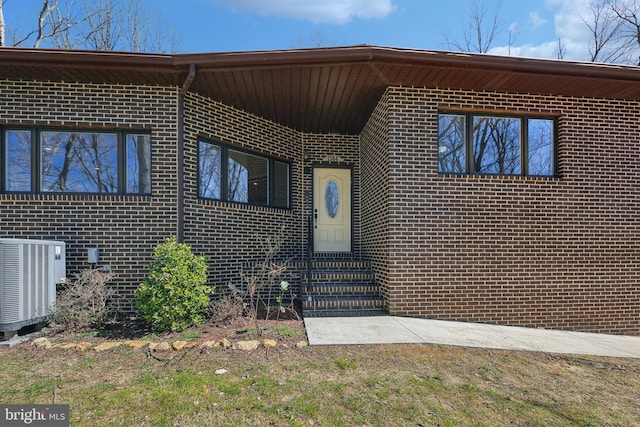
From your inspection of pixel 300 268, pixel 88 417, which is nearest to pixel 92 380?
pixel 88 417

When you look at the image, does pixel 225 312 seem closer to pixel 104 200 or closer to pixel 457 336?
pixel 104 200

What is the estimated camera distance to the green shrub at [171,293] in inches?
190

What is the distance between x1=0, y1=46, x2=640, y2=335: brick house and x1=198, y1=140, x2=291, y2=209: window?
6 centimetres

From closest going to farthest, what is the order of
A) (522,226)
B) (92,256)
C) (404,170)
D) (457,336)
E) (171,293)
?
(171,293) → (457,336) → (92,256) → (404,170) → (522,226)

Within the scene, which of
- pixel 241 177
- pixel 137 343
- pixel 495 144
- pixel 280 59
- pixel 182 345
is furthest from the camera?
pixel 241 177

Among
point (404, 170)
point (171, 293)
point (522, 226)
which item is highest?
point (404, 170)

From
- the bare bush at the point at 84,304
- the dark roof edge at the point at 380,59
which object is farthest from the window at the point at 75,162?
the dark roof edge at the point at 380,59

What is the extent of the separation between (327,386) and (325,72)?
4.55m

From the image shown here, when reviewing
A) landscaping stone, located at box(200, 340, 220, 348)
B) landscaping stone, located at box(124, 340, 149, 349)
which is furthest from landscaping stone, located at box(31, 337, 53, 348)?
landscaping stone, located at box(200, 340, 220, 348)

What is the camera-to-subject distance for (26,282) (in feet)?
15.4

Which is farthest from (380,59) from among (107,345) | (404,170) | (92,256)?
(92,256)

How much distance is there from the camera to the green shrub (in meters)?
4.84

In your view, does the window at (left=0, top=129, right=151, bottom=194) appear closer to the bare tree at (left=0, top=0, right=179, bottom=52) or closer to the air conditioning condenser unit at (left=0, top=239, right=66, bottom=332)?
the air conditioning condenser unit at (left=0, top=239, right=66, bottom=332)

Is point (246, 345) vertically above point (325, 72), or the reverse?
point (325, 72)
